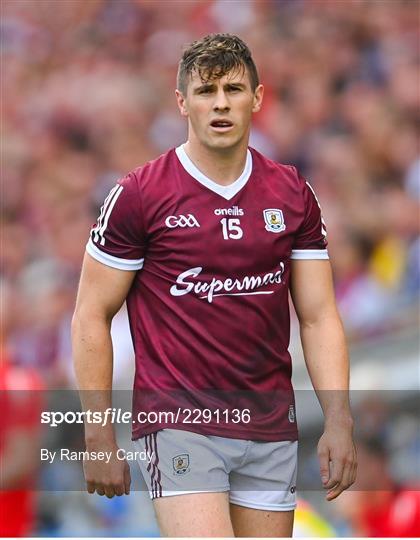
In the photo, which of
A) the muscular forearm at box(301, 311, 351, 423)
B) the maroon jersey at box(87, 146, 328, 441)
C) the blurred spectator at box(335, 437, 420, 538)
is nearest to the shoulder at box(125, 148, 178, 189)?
the maroon jersey at box(87, 146, 328, 441)

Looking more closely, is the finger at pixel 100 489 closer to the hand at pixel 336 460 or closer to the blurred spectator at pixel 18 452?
the hand at pixel 336 460

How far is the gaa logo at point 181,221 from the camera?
412cm

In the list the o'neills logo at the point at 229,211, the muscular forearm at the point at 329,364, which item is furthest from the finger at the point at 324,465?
the o'neills logo at the point at 229,211

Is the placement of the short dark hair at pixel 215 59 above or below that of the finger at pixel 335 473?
above

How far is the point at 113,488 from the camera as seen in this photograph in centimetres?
407

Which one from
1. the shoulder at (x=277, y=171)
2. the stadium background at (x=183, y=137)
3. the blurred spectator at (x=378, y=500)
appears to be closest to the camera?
the shoulder at (x=277, y=171)

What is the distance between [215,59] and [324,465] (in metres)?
1.41

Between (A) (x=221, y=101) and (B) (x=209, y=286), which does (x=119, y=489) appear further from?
(A) (x=221, y=101)

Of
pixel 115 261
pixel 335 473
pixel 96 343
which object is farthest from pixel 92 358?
pixel 335 473

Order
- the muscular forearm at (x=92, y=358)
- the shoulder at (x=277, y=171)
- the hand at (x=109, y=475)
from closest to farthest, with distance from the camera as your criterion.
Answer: the hand at (x=109, y=475), the muscular forearm at (x=92, y=358), the shoulder at (x=277, y=171)

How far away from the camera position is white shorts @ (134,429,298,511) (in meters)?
4.04

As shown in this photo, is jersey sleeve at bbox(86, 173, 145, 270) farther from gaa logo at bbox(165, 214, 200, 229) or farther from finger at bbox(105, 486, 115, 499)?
finger at bbox(105, 486, 115, 499)

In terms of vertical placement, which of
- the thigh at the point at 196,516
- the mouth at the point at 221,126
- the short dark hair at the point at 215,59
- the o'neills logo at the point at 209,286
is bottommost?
the thigh at the point at 196,516

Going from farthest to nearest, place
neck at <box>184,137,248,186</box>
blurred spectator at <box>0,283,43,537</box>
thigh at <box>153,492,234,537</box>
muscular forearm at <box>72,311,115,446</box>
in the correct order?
blurred spectator at <box>0,283,43,537</box>, neck at <box>184,137,248,186</box>, muscular forearm at <box>72,311,115,446</box>, thigh at <box>153,492,234,537</box>
